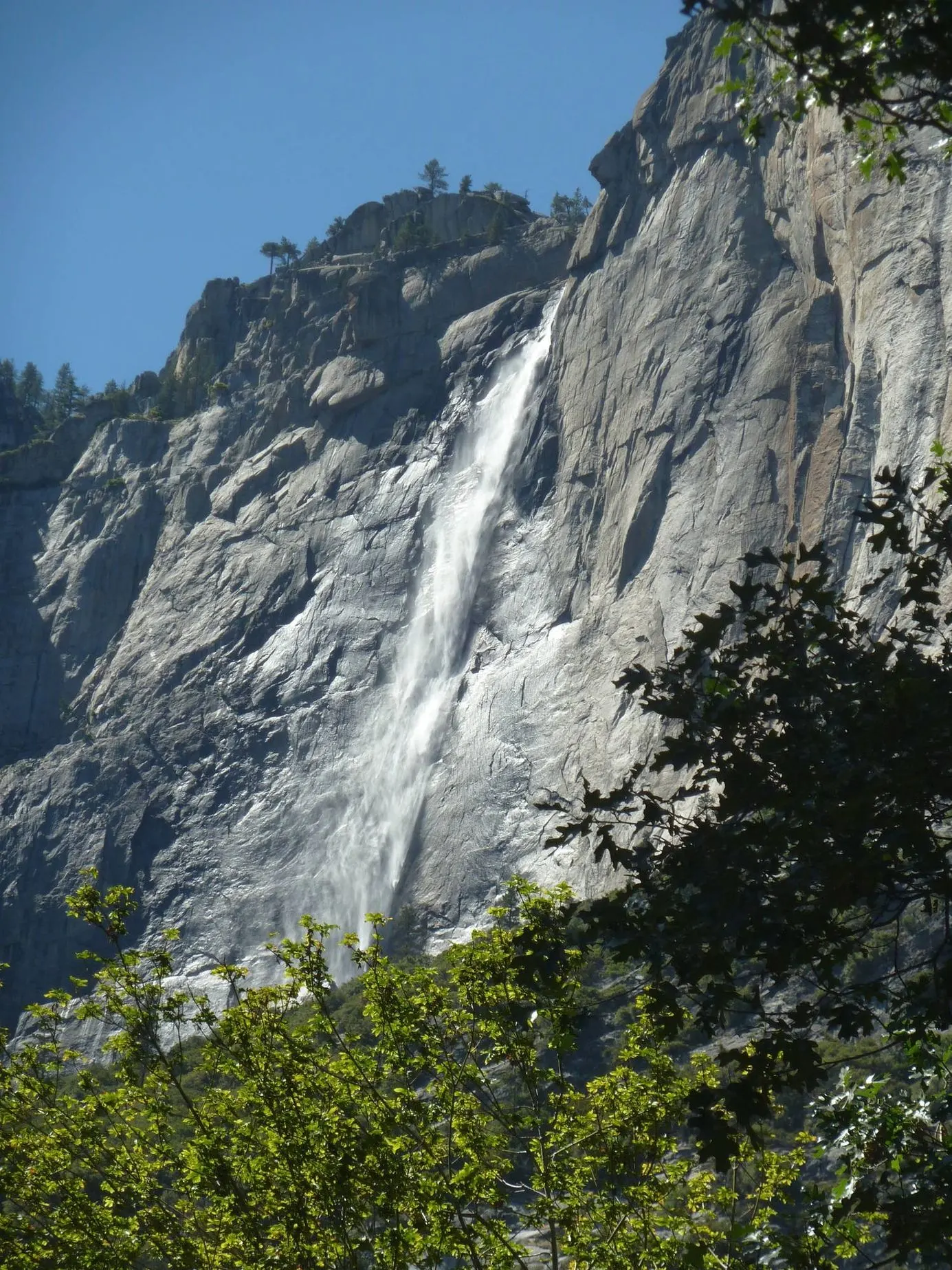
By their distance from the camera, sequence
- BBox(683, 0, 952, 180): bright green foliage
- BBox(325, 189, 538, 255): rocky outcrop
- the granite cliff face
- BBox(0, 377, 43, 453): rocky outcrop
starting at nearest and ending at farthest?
BBox(683, 0, 952, 180): bright green foliage < the granite cliff face < BBox(325, 189, 538, 255): rocky outcrop < BBox(0, 377, 43, 453): rocky outcrop

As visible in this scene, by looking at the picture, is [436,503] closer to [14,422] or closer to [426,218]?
[426,218]

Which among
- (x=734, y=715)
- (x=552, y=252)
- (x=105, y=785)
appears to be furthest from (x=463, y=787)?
(x=734, y=715)

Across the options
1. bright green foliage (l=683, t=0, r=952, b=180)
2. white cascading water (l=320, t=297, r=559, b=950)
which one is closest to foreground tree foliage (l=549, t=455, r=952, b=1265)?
bright green foliage (l=683, t=0, r=952, b=180)

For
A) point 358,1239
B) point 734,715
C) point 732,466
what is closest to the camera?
point 734,715

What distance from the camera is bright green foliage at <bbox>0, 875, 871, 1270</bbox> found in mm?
9508

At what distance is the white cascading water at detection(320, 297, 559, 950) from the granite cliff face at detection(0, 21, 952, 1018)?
0.74 m

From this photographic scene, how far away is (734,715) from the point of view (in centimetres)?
712

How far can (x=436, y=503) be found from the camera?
226 feet

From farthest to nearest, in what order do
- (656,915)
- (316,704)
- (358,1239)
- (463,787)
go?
(316,704) < (463,787) < (358,1239) < (656,915)

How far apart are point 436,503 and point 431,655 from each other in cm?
921

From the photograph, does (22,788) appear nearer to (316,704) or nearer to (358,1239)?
(316,704)

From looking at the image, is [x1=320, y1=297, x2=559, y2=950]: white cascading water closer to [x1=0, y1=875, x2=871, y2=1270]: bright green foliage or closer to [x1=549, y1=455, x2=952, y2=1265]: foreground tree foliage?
[x1=0, y1=875, x2=871, y2=1270]: bright green foliage

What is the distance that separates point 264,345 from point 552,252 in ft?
62.8

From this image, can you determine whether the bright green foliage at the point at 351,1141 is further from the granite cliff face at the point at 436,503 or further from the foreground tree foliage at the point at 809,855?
the granite cliff face at the point at 436,503
